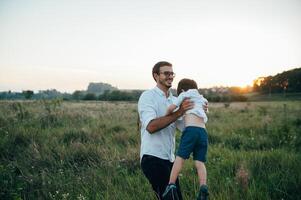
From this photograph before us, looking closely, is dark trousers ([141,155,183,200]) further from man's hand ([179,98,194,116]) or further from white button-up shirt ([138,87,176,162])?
man's hand ([179,98,194,116])

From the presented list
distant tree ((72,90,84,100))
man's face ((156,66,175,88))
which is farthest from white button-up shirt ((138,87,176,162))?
distant tree ((72,90,84,100))

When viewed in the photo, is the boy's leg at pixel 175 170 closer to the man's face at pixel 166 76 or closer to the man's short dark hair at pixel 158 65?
the man's face at pixel 166 76

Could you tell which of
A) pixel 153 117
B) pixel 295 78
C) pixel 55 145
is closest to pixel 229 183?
pixel 153 117

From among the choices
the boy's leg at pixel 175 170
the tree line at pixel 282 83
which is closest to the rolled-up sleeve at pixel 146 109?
the boy's leg at pixel 175 170

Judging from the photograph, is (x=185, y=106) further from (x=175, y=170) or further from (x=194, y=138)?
(x=175, y=170)

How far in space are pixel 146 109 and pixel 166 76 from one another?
1.63 ft

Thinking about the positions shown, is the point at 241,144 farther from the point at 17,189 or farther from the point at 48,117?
the point at 48,117

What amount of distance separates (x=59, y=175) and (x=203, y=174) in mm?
3017

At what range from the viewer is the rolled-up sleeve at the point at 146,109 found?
116 inches

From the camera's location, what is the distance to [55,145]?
22.8 ft

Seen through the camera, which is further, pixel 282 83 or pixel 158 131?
pixel 282 83

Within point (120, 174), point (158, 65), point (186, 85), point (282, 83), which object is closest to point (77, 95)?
point (282, 83)

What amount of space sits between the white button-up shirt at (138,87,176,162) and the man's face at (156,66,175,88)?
114 mm

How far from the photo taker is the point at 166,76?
318cm
